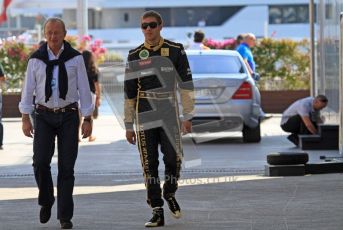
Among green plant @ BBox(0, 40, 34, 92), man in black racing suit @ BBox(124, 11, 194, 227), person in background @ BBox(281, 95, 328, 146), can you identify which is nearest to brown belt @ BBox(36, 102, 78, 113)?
man in black racing suit @ BBox(124, 11, 194, 227)

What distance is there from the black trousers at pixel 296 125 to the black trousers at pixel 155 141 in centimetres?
862

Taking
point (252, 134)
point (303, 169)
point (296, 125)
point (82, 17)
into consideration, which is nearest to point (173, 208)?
point (303, 169)

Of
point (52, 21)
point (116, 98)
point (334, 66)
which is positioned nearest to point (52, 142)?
point (52, 21)

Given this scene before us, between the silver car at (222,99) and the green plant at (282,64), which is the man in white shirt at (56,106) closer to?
the silver car at (222,99)

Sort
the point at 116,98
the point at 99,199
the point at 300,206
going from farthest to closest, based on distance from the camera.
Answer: the point at 116,98
the point at 99,199
the point at 300,206

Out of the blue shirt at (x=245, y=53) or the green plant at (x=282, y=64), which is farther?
the green plant at (x=282, y=64)

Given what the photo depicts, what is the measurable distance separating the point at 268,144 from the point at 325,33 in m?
2.62

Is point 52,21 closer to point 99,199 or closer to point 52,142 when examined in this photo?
point 52,142

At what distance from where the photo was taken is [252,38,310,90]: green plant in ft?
96.9

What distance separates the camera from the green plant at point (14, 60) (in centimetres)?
2819

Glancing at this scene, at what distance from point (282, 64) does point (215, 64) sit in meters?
11.5

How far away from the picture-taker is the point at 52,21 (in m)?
9.30

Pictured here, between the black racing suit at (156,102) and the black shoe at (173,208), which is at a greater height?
the black racing suit at (156,102)

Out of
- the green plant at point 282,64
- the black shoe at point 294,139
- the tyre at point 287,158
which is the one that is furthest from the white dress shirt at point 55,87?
the green plant at point 282,64
